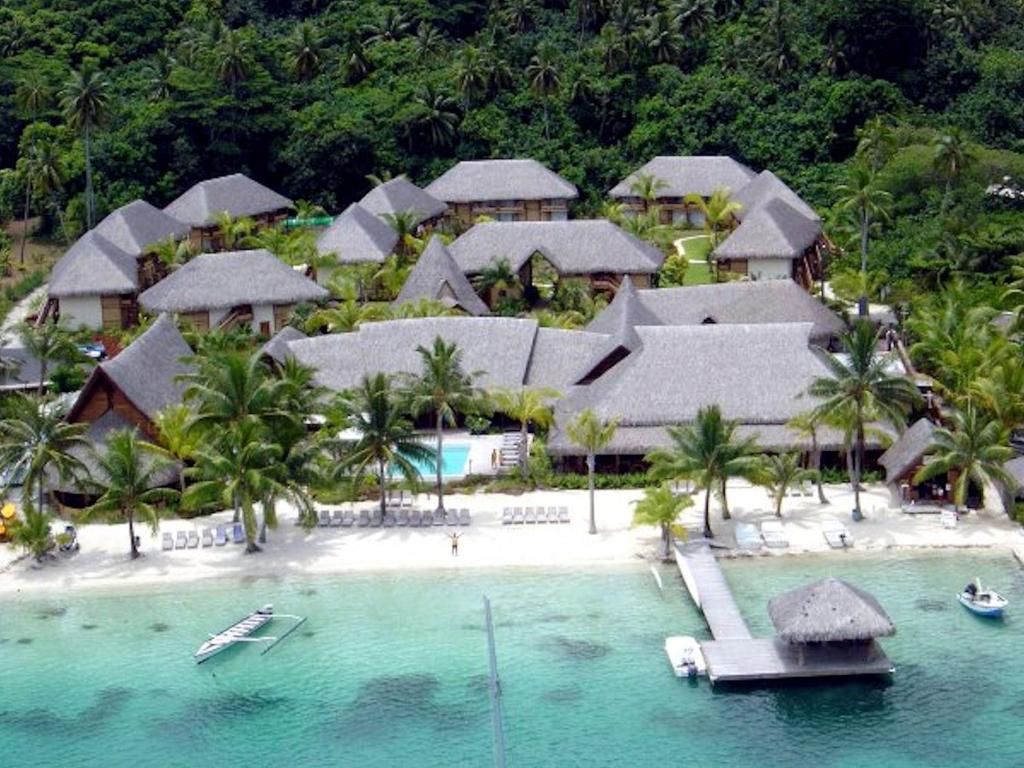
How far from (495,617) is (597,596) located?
2932 mm

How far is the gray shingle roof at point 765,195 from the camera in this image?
77500mm

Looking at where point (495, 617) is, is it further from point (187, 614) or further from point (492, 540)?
point (187, 614)

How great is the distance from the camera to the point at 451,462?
5359cm

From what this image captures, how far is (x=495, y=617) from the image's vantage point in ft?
139

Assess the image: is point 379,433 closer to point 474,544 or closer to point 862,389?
point 474,544

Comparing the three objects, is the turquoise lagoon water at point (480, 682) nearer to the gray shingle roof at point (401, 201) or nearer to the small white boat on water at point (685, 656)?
the small white boat on water at point (685, 656)

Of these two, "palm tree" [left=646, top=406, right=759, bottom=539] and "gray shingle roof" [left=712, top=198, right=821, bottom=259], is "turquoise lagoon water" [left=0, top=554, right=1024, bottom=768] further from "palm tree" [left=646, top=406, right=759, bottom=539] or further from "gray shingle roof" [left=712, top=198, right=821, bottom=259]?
"gray shingle roof" [left=712, top=198, right=821, bottom=259]

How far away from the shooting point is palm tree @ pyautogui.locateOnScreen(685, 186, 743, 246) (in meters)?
76.4

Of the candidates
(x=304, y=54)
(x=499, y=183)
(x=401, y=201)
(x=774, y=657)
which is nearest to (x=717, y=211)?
(x=499, y=183)

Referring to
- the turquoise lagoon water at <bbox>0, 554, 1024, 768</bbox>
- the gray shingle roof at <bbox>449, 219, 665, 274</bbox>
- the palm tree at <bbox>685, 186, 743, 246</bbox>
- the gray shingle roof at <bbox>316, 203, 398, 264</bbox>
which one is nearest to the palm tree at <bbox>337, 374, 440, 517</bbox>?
the turquoise lagoon water at <bbox>0, 554, 1024, 768</bbox>

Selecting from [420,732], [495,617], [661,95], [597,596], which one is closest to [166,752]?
[420,732]

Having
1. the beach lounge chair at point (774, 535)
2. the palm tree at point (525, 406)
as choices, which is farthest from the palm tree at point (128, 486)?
the beach lounge chair at point (774, 535)

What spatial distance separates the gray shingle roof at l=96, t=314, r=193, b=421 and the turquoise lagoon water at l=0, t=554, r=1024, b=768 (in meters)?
9.01

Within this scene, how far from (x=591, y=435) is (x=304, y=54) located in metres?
52.5
